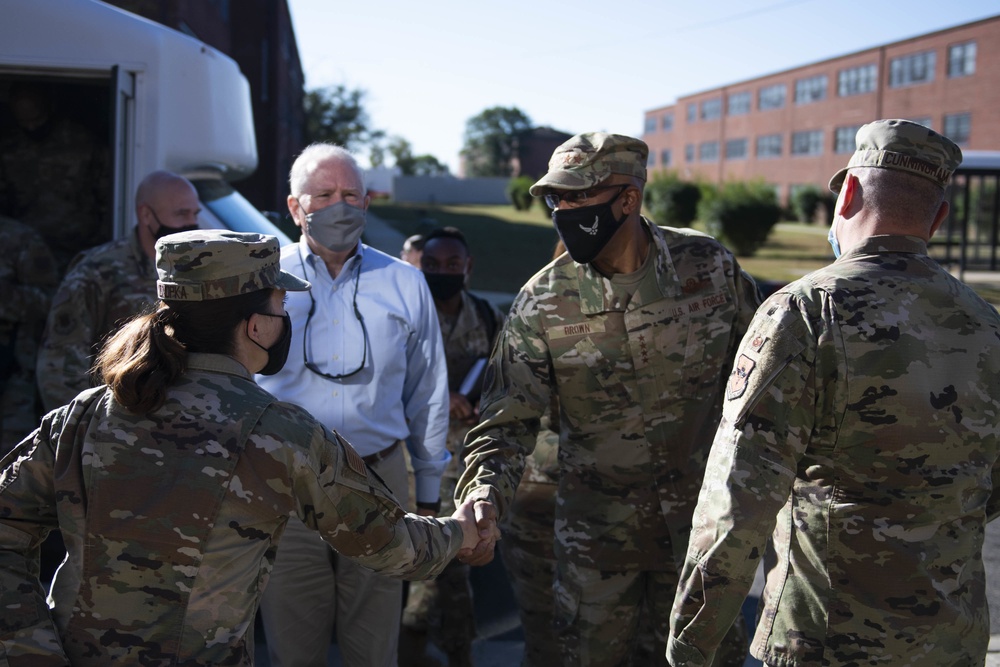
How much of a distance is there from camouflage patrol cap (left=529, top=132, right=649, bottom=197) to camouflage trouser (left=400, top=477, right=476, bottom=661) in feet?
5.83

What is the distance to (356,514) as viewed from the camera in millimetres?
2287

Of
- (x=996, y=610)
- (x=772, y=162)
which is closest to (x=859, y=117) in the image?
(x=772, y=162)

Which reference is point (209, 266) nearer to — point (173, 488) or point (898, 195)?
point (173, 488)

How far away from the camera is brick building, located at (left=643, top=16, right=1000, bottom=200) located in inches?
1738

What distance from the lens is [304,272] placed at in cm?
366

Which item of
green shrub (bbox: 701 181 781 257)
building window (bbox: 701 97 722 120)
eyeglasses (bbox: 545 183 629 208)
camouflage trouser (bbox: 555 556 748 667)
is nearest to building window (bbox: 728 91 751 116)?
building window (bbox: 701 97 722 120)

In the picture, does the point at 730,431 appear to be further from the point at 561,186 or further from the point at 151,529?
the point at 151,529

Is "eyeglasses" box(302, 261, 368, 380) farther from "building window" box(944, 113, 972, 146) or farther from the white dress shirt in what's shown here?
"building window" box(944, 113, 972, 146)

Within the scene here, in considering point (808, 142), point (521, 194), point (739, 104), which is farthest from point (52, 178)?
point (739, 104)

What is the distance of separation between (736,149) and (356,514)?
64.9m

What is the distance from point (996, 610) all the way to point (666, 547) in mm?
2841

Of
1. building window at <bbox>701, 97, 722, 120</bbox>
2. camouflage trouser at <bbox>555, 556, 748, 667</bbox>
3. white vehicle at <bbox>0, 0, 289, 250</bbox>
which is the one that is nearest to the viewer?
camouflage trouser at <bbox>555, 556, 748, 667</bbox>

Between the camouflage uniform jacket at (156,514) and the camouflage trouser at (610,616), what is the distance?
143 cm

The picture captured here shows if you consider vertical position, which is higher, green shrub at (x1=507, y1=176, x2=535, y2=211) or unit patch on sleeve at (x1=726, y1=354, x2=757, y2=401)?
green shrub at (x1=507, y1=176, x2=535, y2=211)
